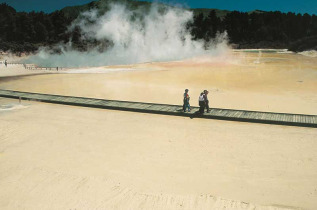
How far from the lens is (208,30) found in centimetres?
11162

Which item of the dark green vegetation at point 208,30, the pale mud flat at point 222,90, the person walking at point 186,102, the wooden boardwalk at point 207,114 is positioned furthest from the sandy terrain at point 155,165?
the dark green vegetation at point 208,30

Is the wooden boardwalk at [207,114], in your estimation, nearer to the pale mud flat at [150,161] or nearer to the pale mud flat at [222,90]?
the pale mud flat at [150,161]

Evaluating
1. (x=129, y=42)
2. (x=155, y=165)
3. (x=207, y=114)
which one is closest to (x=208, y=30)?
(x=129, y=42)

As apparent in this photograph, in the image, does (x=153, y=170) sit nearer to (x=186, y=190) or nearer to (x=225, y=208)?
(x=186, y=190)

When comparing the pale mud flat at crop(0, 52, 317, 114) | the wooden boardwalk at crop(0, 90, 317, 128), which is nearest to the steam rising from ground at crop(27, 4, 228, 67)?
the pale mud flat at crop(0, 52, 317, 114)

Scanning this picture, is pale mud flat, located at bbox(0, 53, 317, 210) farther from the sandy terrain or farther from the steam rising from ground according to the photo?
the steam rising from ground

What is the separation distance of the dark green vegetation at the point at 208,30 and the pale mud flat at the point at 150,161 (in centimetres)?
5900

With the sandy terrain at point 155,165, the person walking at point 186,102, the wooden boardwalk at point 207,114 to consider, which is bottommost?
the sandy terrain at point 155,165

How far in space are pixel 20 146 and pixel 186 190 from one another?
6.54 meters

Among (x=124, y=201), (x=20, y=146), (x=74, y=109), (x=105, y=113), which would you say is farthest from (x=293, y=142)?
(x=74, y=109)

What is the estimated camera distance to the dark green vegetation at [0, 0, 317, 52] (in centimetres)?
8538

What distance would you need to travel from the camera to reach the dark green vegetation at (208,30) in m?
85.4

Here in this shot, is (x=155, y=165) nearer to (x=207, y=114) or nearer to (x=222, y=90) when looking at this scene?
(x=207, y=114)

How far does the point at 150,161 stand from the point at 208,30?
108 m
